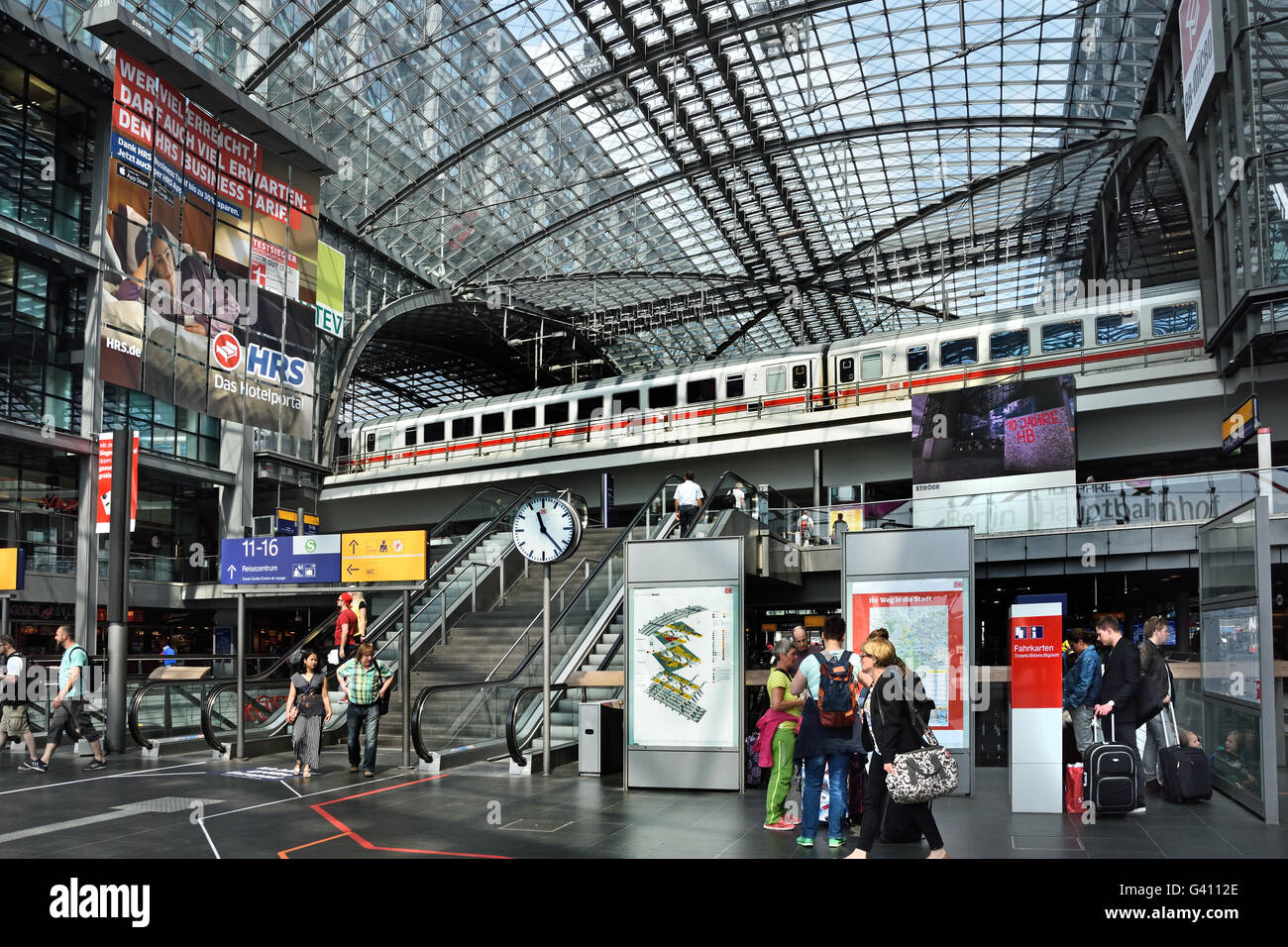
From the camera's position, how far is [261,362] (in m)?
24.0

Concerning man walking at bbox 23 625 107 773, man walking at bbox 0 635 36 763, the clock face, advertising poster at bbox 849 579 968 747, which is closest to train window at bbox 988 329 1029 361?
advertising poster at bbox 849 579 968 747

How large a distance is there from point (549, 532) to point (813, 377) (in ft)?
66.0

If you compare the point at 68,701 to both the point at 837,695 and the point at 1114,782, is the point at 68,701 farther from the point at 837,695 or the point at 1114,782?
the point at 1114,782

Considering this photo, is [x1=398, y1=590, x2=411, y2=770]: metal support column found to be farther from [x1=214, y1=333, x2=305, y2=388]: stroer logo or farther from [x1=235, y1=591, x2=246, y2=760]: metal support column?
[x1=214, y1=333, x2=305, y2=388]: stroer logo

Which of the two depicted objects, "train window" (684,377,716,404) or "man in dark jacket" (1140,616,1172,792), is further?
"train window" (684,377,716,404)

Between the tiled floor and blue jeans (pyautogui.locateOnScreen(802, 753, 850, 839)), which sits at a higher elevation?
blue jeans (pyautogui.locateOnScreen(802, 753, 850, 839))

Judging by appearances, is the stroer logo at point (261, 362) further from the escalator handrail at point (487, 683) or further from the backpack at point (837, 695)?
the backpack at point (837, 695)

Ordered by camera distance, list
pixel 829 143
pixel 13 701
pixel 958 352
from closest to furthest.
A: pixel 13 701, pixel 958 352, pixel 829 143

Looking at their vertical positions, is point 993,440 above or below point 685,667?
above

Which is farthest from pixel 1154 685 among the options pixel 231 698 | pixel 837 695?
pixel 231 698

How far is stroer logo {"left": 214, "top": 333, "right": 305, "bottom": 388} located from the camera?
897 inches

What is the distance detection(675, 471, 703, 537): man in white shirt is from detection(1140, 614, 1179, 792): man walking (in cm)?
1051

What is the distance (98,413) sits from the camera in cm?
2919
